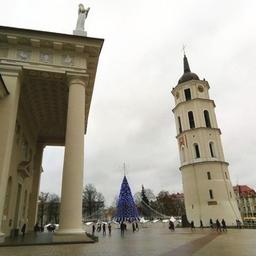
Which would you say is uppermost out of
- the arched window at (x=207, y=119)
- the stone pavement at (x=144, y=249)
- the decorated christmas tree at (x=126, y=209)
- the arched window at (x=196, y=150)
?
the arched window at (x=207, y=119)

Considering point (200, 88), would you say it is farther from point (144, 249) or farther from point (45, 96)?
point (144, 249)

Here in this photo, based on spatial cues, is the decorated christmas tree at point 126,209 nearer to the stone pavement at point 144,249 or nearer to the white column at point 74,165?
the stone pavement at point 144,249

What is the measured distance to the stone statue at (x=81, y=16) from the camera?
57.9 ft

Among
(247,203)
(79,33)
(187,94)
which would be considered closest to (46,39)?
(79,33)

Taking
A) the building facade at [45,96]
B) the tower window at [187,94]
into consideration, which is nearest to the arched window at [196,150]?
the tower window at [187,94]

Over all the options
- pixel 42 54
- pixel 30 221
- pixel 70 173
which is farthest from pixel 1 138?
pixel 30 221

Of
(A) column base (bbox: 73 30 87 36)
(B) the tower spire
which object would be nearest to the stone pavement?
(A) column base (bbox: 73 30 87 36)

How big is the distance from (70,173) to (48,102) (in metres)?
9.74

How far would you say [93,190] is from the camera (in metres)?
99.6

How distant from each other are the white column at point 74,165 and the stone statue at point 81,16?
13.5 feet

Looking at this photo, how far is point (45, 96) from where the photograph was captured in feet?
66.8

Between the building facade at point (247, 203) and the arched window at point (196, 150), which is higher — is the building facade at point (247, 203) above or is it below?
below

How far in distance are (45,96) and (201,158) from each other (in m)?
38.6

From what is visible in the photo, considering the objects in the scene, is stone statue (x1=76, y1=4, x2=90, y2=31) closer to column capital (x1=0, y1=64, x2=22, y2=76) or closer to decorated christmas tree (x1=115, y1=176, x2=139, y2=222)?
column capital (x1=0, y1=64, x2=22, y2=76)
